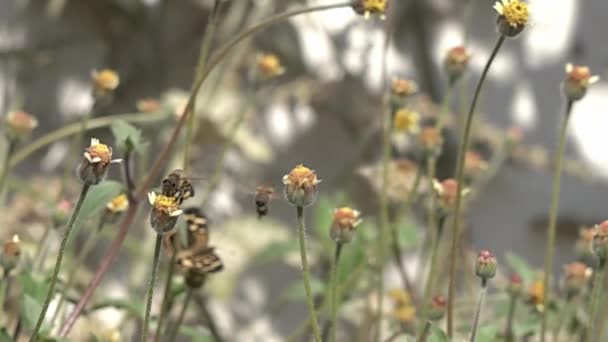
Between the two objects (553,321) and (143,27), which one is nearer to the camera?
(553,321)

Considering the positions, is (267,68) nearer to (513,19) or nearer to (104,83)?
(104,83)

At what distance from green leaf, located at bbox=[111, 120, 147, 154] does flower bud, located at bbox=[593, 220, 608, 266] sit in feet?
0.80

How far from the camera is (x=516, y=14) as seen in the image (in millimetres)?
538

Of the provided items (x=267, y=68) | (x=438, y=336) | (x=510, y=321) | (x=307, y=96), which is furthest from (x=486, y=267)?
(x=307, y=96)

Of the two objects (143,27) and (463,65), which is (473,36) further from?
(463,65)

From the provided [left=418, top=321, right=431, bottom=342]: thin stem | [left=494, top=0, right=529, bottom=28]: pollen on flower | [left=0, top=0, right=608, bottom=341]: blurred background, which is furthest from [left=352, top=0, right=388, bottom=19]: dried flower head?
[left=0, top=0, right=608, bottom=341]: blurred background

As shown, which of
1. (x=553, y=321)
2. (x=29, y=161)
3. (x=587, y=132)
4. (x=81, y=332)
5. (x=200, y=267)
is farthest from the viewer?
(x=587, y=132)

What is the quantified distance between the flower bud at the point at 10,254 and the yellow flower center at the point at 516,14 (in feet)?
0.91

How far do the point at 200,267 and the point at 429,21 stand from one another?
3.91 feet

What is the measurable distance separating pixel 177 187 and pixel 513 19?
0.18m

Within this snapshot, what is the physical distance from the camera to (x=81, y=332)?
113 cm

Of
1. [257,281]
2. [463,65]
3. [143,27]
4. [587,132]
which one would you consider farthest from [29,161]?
[463,65]

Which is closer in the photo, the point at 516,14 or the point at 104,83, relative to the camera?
the point at 516,14

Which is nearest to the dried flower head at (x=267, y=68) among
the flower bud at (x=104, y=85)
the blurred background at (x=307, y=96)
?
the flower bud at (x=104, y=85)
